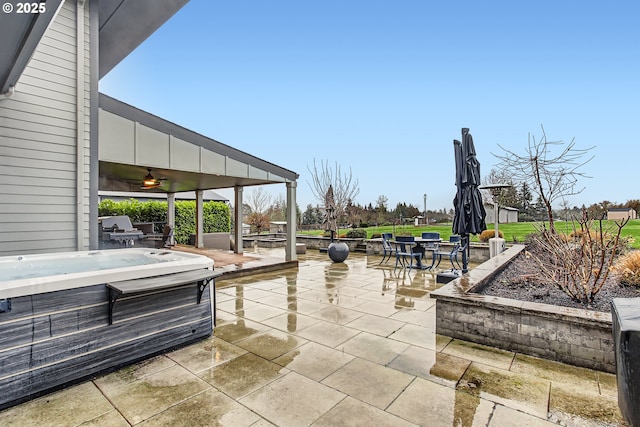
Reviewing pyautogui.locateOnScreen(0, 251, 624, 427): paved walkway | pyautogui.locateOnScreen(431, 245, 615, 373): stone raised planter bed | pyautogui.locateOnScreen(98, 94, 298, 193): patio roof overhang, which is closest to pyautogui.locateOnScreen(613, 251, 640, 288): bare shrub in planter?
pyautogui.locateOnScreen(431, 245, 615, 373): stone raised planter bed

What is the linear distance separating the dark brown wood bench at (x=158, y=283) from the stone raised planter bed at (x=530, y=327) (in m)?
2.82

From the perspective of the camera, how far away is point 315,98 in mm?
21453

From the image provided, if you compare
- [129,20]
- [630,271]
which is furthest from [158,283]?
[630,271]

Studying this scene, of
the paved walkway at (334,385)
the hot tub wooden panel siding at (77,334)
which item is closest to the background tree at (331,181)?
the paved walkway at (334,385)

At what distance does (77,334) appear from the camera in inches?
113

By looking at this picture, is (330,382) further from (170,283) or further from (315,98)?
(315,98)

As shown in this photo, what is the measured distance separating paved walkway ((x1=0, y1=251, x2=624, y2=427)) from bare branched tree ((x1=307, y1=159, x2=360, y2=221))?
10.5 m

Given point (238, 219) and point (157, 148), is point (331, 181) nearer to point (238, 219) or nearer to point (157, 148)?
point (238, 219)

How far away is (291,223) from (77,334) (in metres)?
6.56

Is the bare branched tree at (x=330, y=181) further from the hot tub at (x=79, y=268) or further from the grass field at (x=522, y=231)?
the hot tub at (x=79, y=268)

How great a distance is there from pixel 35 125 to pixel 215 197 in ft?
43.1

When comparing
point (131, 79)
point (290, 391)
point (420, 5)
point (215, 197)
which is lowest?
point (290, 391)

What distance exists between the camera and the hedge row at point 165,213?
1272 centimetres

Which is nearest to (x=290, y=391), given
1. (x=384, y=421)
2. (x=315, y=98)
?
(x=384, y=421)
